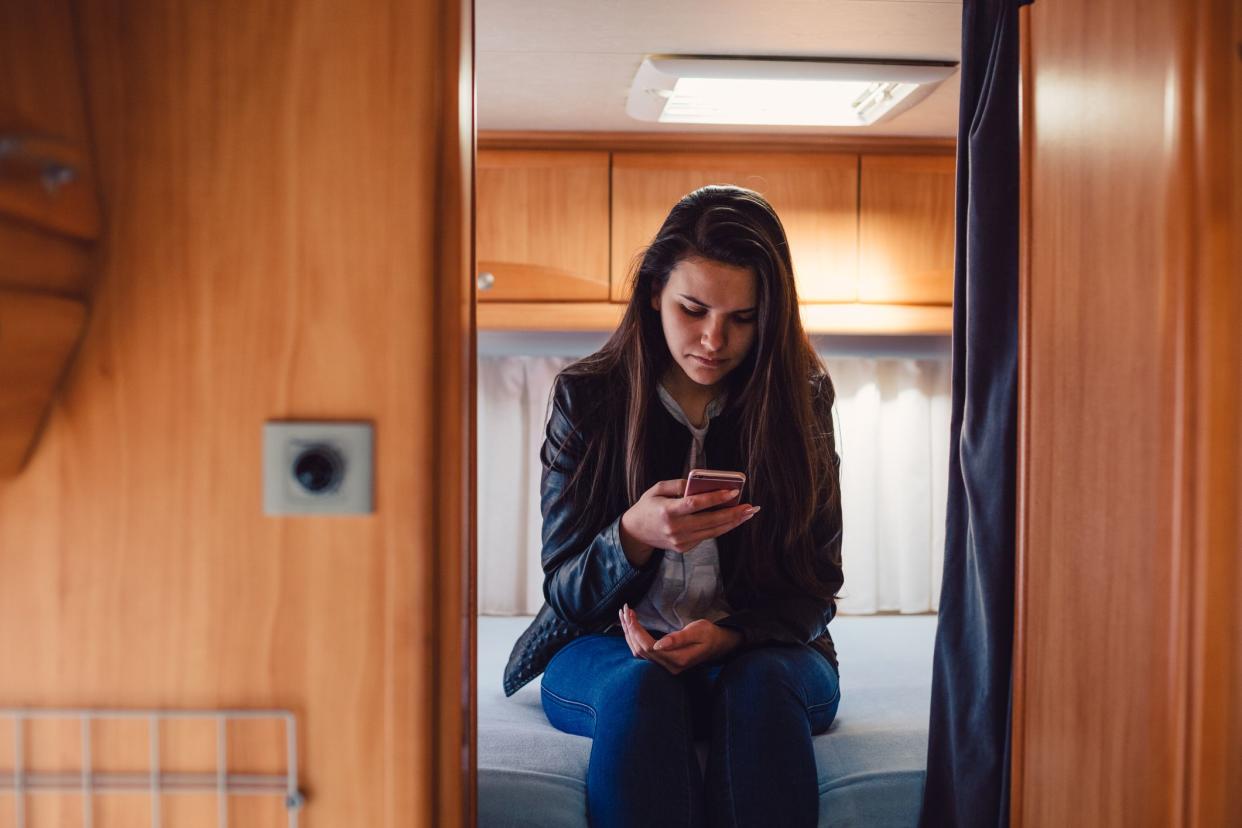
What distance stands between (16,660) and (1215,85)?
48.9 inches

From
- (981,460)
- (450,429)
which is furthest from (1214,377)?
(450,429)

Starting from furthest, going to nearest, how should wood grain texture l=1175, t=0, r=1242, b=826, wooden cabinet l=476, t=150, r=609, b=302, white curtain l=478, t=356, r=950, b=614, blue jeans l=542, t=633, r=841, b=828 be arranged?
white curtain l=478, t=356, r=950, b=614 → wooden cabinet l=476, t=150, r=609, b=302 → blue jeans l=542, t=633, r=841, b=828 → wood grain texture l=1175, t=0, r=1242, b=826

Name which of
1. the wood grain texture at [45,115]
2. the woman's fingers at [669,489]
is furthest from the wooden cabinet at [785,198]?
the wood grain texture at [45,115]

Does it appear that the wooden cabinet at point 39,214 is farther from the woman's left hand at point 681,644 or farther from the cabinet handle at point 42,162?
the woman's left hand at point 681,644

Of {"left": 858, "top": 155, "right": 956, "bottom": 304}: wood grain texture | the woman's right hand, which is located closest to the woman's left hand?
the woman's right hand

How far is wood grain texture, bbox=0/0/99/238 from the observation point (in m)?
0.73

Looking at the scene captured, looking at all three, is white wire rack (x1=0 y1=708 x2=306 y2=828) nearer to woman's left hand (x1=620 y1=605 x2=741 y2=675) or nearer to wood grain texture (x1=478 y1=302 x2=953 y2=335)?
woman's left hand (x1=620 y1=605 x2=741 y2=675)

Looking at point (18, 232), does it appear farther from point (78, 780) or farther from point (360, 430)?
point (78, 780)

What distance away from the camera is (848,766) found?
138 cm

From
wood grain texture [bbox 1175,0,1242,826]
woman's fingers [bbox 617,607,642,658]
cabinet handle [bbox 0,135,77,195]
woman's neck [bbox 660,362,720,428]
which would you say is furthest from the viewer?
woman's neck [bbox 660,362,720,428]

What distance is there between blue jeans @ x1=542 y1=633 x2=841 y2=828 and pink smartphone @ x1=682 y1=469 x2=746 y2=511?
27cm

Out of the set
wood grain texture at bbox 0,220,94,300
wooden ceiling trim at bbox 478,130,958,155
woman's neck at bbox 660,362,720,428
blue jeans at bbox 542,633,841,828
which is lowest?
blue jeans at bbox 542,633,841,828

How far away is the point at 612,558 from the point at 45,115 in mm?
995

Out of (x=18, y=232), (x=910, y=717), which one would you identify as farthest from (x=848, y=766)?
(x=18, y=232)
